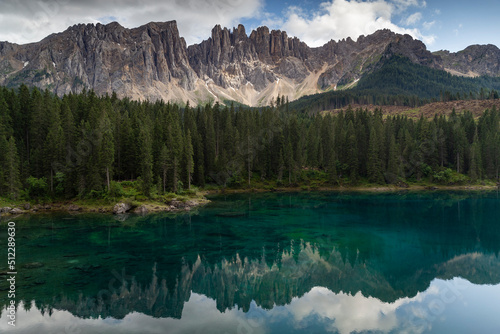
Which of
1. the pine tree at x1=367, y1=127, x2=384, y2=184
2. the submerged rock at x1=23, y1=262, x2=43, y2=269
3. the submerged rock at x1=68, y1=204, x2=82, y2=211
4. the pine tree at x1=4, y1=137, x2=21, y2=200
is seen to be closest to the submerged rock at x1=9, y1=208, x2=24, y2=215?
the pine tree at x1=4, y1=137, x2=21, y2=200

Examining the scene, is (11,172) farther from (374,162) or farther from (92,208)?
(374,162)

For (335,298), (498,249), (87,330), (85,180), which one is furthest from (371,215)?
(85,180)

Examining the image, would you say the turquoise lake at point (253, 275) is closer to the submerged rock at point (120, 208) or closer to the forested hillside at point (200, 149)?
the submerged rock at point (120, 208)

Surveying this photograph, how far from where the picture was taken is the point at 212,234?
135ft

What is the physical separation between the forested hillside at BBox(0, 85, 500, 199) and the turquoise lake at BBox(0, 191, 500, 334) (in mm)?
15154

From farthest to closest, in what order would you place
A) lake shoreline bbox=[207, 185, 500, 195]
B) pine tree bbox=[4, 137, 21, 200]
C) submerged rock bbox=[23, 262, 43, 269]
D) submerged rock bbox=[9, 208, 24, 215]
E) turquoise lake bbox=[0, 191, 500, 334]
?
lake shoreline bbox=[207, 185, 500, 195] → pine tree bbox=[4, 137, 21, 200] → submerged rock bbox=[9, 208, 24, 215] → submerged rock bbox=[23, 262, 43, 269] → turquoise lake bbox=[0, 191, 500, 334]

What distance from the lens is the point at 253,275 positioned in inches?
1056

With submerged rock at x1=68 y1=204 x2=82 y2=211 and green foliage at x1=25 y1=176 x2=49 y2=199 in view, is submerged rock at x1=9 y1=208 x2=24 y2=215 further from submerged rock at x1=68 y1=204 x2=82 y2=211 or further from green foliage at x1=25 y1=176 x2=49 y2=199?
submerged rock at x1=68 y1=204 x2=82 y2=211

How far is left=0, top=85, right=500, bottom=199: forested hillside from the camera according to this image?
6094cm

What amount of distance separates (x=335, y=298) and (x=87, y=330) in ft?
53.8

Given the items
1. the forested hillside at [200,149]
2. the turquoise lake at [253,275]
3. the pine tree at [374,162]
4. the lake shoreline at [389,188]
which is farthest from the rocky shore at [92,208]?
the pine tree at [374,162]

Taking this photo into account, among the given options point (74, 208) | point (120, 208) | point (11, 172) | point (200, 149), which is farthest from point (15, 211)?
point (200, 149)

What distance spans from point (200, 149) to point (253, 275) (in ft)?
209

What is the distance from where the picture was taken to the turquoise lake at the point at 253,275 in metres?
19.3
